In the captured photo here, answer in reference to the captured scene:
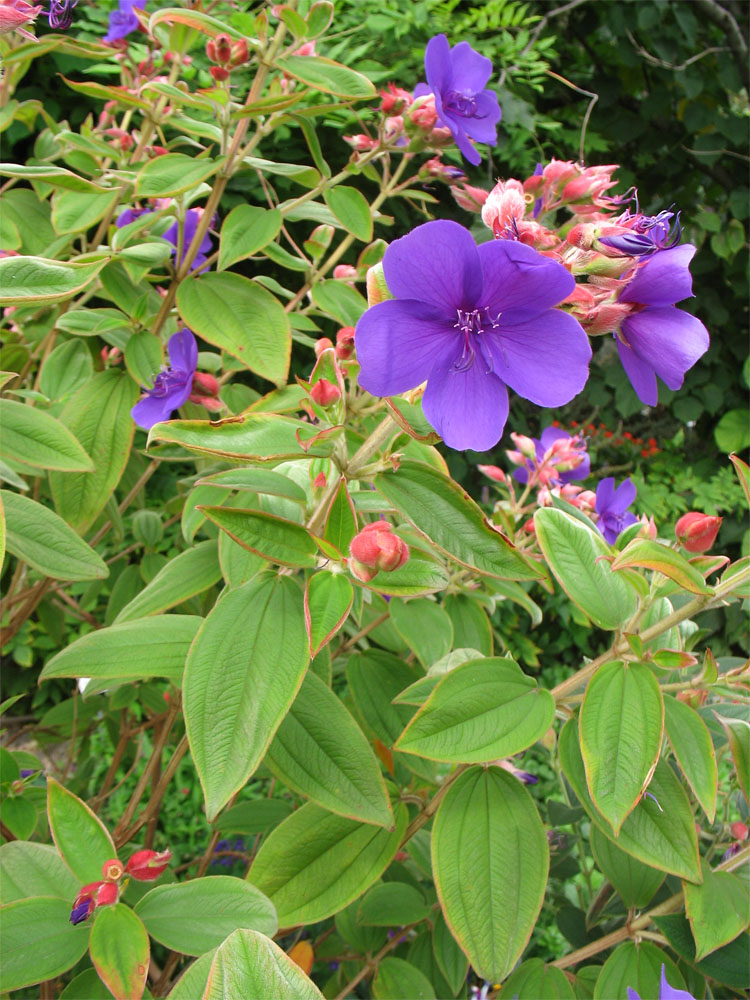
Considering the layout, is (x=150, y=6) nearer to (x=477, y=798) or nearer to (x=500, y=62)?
(x=500, y=62)

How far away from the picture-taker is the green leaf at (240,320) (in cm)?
78

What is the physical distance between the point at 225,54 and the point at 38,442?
50cm

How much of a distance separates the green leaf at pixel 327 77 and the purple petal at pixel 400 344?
0.39 meters

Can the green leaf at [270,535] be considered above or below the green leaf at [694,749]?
above

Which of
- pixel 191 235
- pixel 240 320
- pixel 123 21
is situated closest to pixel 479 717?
pixel 240 320

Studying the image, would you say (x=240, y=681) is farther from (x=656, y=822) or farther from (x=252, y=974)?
(x=656, y=822)

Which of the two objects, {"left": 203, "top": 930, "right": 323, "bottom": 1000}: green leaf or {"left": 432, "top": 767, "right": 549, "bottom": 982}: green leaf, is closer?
{"left": 203, "top": 930, "right": 323, "bottom": 1000}: green leaf

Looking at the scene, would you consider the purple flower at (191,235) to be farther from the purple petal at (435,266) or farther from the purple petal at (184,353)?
the purple petal at (435,266)

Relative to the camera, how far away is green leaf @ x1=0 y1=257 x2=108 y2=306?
509 millimetres

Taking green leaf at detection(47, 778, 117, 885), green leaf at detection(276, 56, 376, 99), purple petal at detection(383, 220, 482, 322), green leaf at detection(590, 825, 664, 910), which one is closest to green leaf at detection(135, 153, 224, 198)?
green leaf at detection(276, 56, 376, 99)

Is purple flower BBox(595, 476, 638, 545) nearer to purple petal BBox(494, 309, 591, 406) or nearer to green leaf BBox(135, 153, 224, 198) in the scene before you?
purple petal BBox(494, 309, 591, 406)

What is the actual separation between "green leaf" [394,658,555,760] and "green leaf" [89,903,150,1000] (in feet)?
0.80

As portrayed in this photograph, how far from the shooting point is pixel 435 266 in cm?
53

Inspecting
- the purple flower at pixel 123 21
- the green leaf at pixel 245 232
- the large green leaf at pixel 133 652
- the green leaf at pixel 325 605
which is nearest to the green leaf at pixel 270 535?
the green leaf at pixel 325 605
